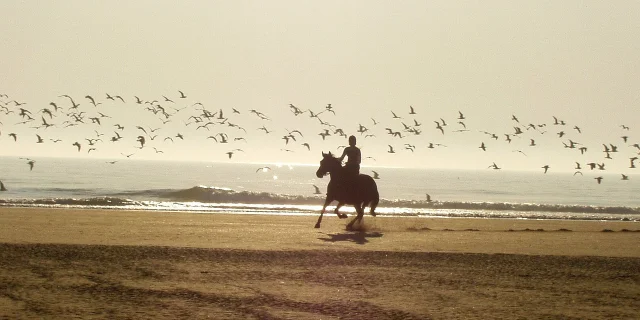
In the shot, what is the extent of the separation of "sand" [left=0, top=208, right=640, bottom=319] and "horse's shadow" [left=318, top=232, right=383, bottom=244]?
135 millimetres

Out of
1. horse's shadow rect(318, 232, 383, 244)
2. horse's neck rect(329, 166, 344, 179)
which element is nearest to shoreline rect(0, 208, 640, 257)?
horse's shadow rect(318, 232, 383, 244)

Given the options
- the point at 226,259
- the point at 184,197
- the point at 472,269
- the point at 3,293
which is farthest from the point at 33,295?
the point at 184,197

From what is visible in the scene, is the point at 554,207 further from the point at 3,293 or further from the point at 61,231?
the point at 3,293

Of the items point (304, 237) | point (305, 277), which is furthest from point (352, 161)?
point (305, 277)

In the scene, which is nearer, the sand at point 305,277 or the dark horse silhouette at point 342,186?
the sand at point 305,277

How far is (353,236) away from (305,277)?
346 inches

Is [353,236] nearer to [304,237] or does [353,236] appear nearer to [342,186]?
[304,237]

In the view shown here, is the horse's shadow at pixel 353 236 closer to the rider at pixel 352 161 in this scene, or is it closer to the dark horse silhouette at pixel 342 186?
the dark horse silhouette at pixel 342 186

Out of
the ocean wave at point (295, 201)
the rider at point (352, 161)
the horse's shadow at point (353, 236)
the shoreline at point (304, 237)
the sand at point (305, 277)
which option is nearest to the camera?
the sand at point (305, 277)

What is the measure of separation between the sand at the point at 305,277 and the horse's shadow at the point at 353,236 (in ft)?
0.44

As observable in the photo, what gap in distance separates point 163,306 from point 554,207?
53.7m

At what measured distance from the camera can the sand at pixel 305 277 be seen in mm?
11016

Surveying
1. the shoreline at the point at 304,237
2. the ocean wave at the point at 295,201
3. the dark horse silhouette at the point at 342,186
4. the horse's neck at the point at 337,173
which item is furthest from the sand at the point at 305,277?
the ocean wave at the point at 295,201

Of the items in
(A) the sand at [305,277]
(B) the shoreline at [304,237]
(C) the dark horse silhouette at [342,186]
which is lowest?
(A) the sand at [305,277]
